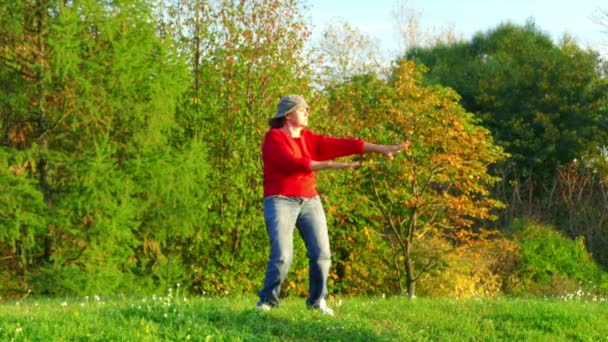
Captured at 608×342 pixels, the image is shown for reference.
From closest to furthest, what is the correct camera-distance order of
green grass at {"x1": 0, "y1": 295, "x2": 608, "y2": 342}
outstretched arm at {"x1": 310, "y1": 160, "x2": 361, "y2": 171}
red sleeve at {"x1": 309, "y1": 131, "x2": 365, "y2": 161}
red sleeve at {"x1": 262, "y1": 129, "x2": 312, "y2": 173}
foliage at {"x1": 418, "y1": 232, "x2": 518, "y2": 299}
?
green grass at {"x1": 0, "y1": 295, "x2": 608, "y2": 342}, outstretched arm at {"x1": 310, "y1": 160, "x2": 361, "y2": 171}, red sleeve at {"x1": 262, "y1": 129, "x2": 312, "y2": 173}, red sleeve at {"x1": 309, "y1": 131, "x2": 365, "y2": 161}, foliage at {"x1": 418, "y1": 232, "x2": 518, "y2": 299}

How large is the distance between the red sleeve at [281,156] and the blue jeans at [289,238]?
31cm

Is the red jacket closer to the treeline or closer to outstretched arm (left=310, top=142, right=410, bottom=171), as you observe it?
outstretched arm (left=310, top=142, right=410, bottom=171)

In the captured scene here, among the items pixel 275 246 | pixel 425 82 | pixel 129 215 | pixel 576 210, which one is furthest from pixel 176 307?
pixel 425 82

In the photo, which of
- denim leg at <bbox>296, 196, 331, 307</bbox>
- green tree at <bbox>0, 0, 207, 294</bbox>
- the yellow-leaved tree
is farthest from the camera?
the yellow-leaved tree

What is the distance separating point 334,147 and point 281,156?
647 mm

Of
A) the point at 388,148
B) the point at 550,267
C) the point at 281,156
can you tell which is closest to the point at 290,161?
the point at 281,156

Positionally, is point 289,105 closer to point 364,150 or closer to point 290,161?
point 290,161

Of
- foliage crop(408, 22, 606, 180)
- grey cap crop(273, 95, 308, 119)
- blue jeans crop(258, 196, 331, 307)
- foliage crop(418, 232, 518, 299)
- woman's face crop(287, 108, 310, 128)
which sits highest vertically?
foliage crop(408, 22, 606, 180)

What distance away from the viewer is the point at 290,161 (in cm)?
710

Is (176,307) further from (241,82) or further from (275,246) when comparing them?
(241,82)

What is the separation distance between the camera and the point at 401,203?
1623cm

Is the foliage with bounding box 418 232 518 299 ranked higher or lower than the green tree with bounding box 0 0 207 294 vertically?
lower

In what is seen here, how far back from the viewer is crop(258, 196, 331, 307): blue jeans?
23.7 ft

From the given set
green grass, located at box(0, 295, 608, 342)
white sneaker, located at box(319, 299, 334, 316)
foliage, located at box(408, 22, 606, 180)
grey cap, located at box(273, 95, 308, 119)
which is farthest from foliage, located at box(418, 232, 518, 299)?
grey cap, located at box(273, 95, 308, 119)
